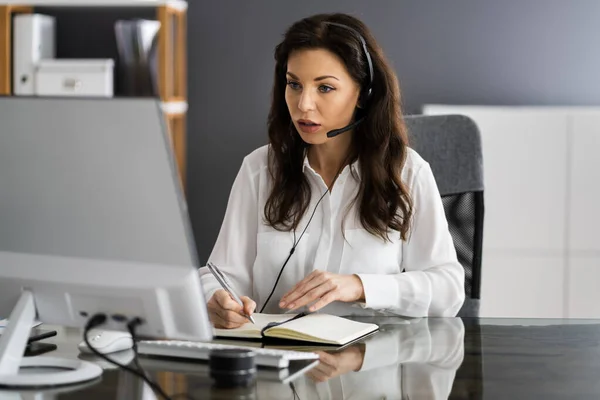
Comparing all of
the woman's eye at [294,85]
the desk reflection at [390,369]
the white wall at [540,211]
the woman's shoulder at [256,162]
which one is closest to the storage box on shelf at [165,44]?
the white wall at [540,211]

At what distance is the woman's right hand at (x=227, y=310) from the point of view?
155cm

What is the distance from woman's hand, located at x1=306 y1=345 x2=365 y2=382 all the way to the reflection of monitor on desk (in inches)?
6.9

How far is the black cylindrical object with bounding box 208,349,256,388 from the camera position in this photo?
Answer: 1.19 meters

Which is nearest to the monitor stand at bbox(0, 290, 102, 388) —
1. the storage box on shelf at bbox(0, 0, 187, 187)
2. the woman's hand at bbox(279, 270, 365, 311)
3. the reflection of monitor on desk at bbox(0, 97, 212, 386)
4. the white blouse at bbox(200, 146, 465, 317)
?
the reflection of monitor on desk at bbox(0, 97, 212, 386)

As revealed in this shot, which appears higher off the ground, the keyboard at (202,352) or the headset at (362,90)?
the headset at (362,90)

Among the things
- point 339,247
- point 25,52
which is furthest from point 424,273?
point 25,52

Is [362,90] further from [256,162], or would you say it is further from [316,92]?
[256,162]

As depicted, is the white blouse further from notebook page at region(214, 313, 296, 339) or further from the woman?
notebook page at region(214, 313, 296, 339)

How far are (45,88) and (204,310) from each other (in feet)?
7.90

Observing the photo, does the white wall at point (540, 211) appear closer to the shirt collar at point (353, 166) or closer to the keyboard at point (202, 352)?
the shirt collar at point (353, 166)

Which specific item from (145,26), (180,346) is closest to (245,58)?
(145,26)

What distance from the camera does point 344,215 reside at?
78.3 inches

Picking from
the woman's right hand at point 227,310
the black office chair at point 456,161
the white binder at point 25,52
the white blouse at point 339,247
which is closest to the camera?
the woman's right hand at point 227,310

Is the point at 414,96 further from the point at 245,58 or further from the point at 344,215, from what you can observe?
the point at 344,215
